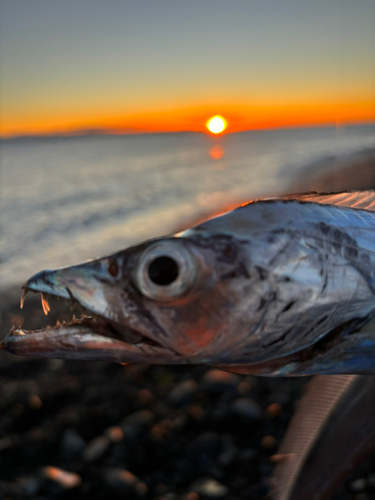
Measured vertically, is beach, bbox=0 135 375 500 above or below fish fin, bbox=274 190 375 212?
below

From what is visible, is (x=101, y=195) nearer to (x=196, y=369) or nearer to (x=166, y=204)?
(x=166, y=204)

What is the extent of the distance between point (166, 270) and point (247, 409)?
116 inches

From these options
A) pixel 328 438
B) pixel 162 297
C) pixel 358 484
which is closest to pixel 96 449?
pixel 358 484

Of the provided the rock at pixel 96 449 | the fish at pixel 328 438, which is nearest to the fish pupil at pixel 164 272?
the fish at pixel 328 438

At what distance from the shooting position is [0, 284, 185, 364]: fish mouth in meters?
1.17

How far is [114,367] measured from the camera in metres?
4.74

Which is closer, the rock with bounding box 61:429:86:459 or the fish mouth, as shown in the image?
the fish mouth

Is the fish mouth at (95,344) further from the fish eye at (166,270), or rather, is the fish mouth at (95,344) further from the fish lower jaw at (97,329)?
the fish eye at (166,270)

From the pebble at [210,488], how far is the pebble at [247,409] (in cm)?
68

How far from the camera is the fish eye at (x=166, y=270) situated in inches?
43.1

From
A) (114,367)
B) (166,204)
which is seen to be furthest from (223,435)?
(166,204)

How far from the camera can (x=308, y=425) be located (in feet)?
6.37

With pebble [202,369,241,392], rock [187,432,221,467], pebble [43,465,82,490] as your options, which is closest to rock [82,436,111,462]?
pebble [43,465,82,490]

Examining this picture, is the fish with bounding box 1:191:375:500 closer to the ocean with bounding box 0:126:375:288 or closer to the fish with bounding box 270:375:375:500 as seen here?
the fish with bounding box 270:375:375:500
